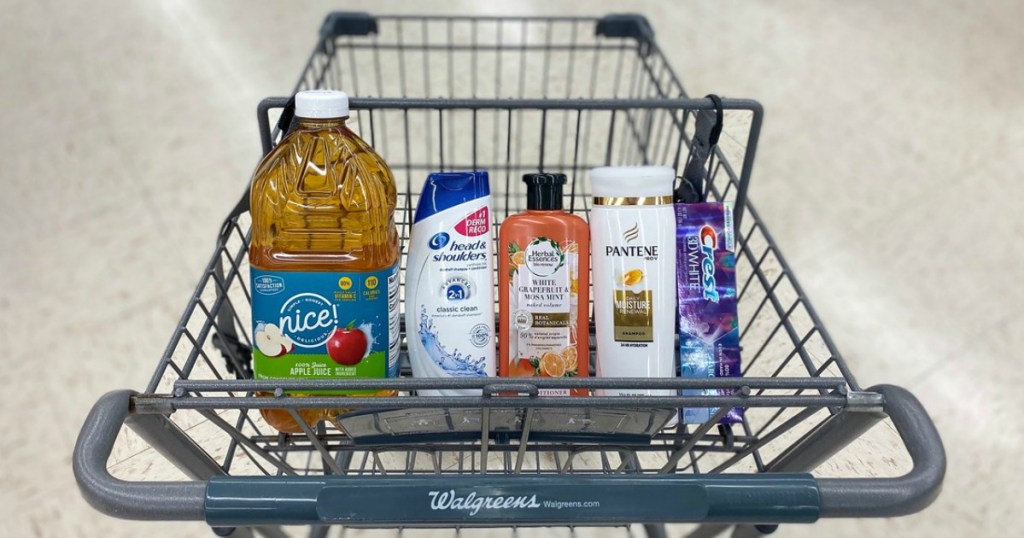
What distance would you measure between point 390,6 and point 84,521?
5.68 feet

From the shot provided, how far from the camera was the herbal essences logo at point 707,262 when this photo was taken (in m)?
0.68

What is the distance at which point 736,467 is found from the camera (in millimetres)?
878

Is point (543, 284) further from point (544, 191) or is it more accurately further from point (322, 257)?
point (322, 257)

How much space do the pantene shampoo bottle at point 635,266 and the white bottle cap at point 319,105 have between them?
24cm

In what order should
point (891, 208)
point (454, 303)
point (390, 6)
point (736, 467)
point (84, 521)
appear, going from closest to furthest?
point (454, 303) → point (736, 467) → point (84, 521) → point (891, 208) → point (390, 6)

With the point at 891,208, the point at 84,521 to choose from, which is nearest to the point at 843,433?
the point at 84,521

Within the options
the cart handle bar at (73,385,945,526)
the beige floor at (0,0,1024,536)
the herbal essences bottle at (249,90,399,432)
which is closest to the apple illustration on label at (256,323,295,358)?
the herbal essences bottle at (249,90,399,432)

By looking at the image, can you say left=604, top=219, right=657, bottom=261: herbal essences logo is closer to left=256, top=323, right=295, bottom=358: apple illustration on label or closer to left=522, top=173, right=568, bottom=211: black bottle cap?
left=522, top=173, right=568, bottom=211: black bottle cap

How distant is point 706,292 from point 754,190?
119cm

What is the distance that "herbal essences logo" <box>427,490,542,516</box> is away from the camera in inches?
19.6

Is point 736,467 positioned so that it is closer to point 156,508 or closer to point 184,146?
point 156,508

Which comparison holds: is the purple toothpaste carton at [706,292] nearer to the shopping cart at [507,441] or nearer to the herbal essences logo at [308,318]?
the shopping cart at [507,441]

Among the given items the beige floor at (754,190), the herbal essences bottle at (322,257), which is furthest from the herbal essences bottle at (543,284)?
the beige floor at (754,190)

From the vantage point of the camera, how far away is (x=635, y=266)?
2.15 feet
